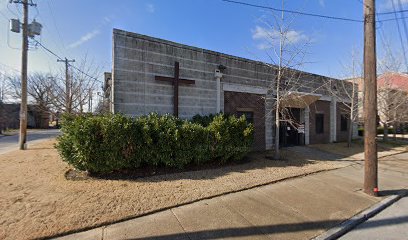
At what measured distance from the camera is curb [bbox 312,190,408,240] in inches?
150

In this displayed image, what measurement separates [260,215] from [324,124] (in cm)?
→ 1364

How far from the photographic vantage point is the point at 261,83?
11922 mm

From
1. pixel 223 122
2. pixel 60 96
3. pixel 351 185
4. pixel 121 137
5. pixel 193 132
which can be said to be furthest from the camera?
pixel 60 96

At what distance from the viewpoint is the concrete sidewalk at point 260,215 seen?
3.65 m

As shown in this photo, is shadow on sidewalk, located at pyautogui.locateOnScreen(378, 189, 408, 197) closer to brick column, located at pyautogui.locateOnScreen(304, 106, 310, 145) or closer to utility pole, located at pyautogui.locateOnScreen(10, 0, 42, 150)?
brick column, located at pyautogui.locateOnScreen(304, 106, 310, 145)

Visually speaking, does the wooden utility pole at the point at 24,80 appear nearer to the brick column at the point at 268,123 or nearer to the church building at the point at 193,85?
the church building at the point at 193,85

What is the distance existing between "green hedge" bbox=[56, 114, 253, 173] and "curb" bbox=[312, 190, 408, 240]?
4060 mm

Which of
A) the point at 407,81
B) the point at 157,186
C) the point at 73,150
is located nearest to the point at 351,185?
the point at 157,186

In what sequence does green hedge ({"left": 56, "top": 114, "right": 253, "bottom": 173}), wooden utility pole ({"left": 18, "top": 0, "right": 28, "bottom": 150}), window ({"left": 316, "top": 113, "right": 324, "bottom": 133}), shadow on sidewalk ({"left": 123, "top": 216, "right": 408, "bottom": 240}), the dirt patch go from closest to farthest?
1. shadow on sidewalk ({"left": 123, "top": 216, "right": 408, "bottom": 240})
2. the dirt patch
3. green hedge ({"left": 56, "top": 114, "right": 253, "bottom": 173})
4. wooden utility pole ({"left": 18, "top": 0, "right": 28, "bottom": 150})
5. window ({"left": 316, "top": 113, "right": 324, "bottom": 133})

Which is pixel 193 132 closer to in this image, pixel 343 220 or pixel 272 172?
pixel 272 172

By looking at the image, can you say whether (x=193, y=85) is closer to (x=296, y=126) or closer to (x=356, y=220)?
(x=356, y=220)

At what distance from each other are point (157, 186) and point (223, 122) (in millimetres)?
3221

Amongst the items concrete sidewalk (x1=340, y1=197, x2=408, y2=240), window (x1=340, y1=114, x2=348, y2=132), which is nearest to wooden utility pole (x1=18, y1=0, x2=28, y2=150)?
concrete sidewalk (x1=340, y1=197, x2=408, y2=240)

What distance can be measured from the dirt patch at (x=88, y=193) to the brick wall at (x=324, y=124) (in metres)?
7.95
